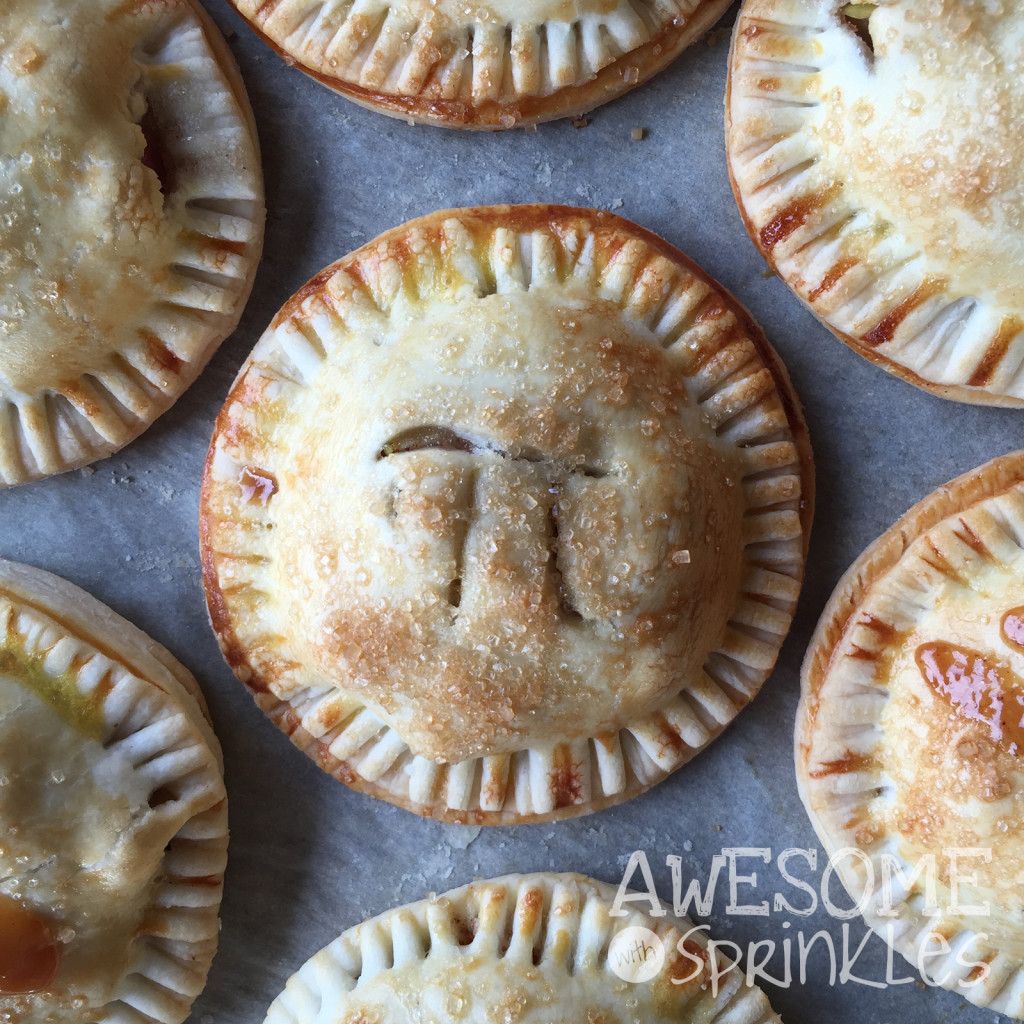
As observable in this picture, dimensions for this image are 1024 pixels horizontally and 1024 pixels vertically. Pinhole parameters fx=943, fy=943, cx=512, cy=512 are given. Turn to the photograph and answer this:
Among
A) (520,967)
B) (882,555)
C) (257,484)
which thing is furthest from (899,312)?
(520,967)

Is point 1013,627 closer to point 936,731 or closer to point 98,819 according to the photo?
point 936,731

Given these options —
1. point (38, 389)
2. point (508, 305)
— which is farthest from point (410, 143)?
point (38, 389)

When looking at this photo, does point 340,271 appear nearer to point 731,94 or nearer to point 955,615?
point 731,94

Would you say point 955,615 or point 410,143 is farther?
point 410,143

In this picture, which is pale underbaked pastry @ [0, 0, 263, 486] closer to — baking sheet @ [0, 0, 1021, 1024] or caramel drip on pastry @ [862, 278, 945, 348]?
baking sheet @ [0, 0, 1021, 1024]

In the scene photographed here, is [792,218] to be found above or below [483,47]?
below

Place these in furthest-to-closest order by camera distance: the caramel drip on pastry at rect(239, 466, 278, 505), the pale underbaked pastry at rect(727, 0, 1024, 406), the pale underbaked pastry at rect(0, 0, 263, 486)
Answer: the caramel drip on pastry at rect(239, 466, 278, 505) < the pale underbaked pastry at rect(0, 0, 263, 486) < the pale underbaked pastry at rect(727, 0, 1024, 406)

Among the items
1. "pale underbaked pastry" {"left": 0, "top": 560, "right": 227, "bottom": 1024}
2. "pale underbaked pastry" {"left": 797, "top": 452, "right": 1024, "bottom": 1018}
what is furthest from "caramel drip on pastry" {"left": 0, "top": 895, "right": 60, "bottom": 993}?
"pale underbaked pastry" {"left": 797, "top": 452, "right": 1024, "bottom": 1018}
